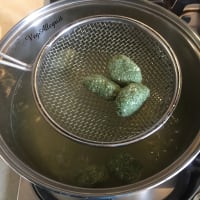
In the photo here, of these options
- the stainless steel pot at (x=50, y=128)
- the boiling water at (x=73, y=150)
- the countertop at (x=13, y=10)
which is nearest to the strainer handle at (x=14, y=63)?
the stainless steel pot at (x=50, y=128)

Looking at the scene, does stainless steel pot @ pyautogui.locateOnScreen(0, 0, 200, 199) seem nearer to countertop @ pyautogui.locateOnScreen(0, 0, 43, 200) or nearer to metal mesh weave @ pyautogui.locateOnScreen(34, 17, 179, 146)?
metal mesh weave @ pyautogui.locateOnScreen(34, 17, 179, 146)

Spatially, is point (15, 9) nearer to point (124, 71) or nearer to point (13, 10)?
point (13, 10)

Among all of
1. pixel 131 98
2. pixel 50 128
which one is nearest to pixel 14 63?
pixel 50 128

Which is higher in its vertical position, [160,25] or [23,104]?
[160,25]

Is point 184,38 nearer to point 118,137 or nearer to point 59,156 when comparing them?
point 118,137

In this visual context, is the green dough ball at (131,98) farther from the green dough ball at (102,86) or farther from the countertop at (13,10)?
the countertop at (13,10)

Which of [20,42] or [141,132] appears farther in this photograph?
[20,42]

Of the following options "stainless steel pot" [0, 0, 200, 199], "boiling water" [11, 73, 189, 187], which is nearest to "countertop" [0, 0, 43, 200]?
"stainless steel pot" [0, 0, 200, 199]

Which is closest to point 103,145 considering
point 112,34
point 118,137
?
point 118,137
